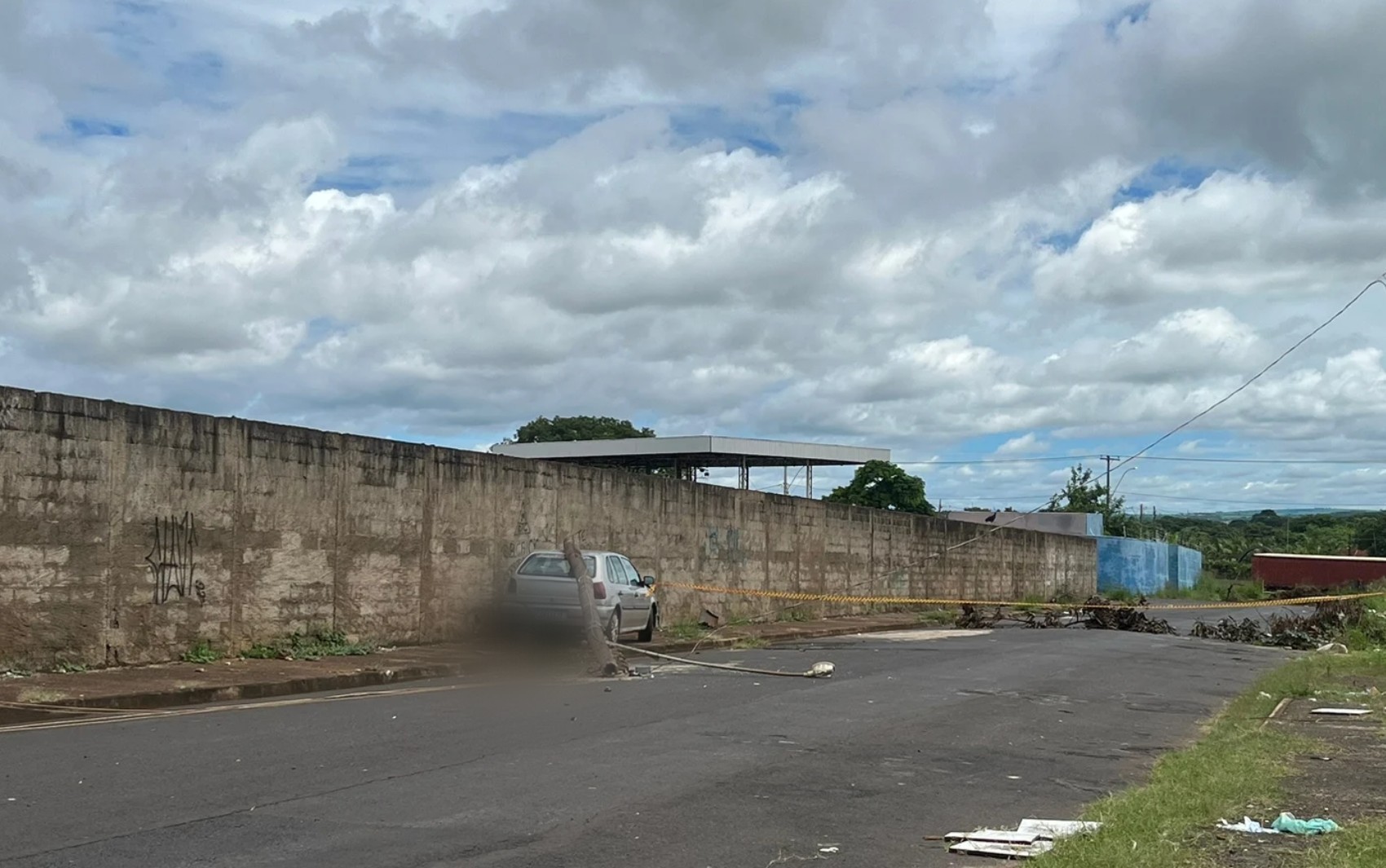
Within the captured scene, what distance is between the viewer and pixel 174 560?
53.2 ft

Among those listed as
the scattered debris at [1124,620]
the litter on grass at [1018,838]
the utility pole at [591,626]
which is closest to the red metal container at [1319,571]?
the scattered debris at [1124,620]

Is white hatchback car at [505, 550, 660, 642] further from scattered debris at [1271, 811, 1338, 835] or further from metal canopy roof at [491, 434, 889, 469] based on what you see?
metal canopy roof at [491, 434, 889, 469]

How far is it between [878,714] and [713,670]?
16.6ft

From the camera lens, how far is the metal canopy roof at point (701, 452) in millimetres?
46594

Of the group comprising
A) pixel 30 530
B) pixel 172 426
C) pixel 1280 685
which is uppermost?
pixel 172 426

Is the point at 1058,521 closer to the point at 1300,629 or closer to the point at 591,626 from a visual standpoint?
the point at 1300,629

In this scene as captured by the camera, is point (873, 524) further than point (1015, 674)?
Yes

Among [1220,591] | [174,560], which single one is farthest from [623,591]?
[1220,591]

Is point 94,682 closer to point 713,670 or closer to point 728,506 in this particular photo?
point 713,670

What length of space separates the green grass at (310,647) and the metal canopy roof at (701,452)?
25285mm

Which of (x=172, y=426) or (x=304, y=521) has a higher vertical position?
(x=172, y=426)

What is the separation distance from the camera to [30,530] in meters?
14.4

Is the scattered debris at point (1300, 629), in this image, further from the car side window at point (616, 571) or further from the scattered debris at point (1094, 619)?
the car side window at point (616, 571)

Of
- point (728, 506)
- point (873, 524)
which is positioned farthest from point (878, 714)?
point (873, 524)
